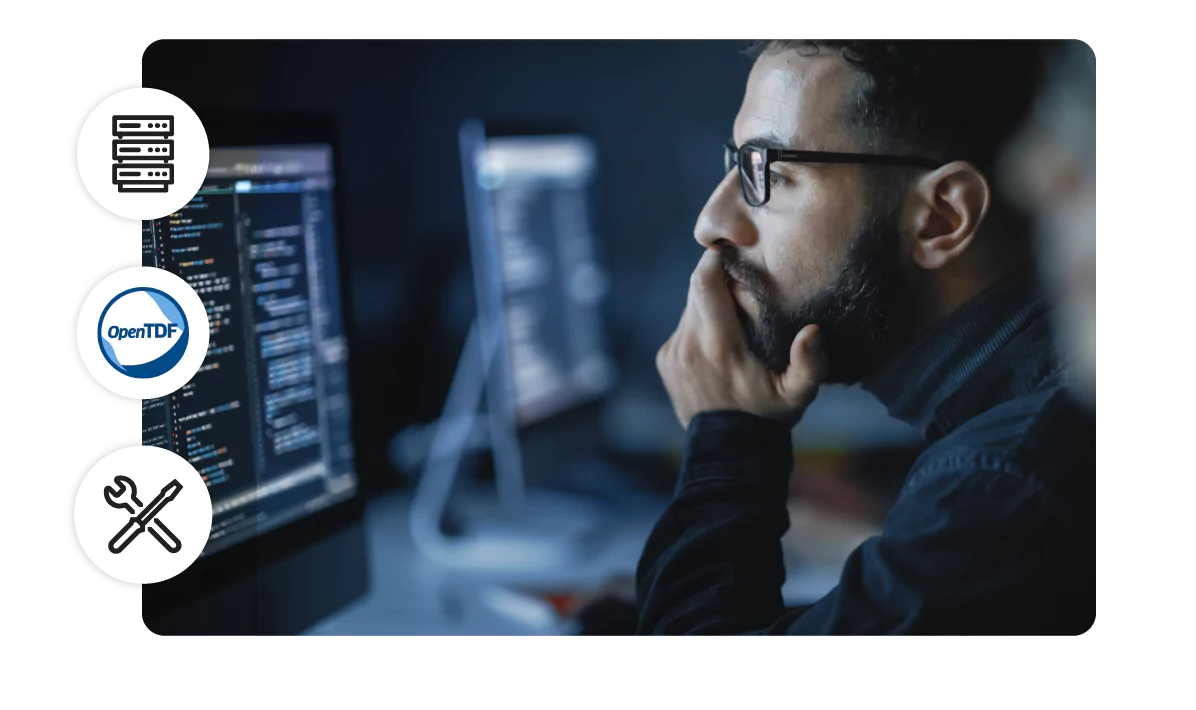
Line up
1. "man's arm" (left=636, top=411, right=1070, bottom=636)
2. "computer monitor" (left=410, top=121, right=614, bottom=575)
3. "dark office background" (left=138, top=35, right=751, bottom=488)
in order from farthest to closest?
"computer monitor" (left=410, top=121, right=614, bottom=575) < "dark office background" (left=138, top=35, right=751, bottom=488) < "man's arm" (left=636, top=411, right=1070, bottom=636)

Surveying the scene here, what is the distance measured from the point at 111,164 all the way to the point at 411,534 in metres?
0.78

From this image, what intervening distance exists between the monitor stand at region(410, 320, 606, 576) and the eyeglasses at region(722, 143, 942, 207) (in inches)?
22.3

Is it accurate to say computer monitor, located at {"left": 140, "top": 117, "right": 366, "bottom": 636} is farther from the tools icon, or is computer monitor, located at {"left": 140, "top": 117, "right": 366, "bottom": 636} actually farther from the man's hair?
the man's hair

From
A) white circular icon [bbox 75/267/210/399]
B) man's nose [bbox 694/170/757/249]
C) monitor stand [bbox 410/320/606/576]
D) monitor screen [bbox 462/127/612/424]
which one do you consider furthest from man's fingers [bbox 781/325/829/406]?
white circular icon [bbox 75/267/210/399]

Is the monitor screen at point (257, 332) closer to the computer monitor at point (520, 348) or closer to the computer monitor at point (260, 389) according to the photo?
the computer monitor at point (260, 389)

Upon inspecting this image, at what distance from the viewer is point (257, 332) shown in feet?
4.12

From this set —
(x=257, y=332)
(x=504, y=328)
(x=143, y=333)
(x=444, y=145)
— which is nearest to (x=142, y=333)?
(x=143, y=333)

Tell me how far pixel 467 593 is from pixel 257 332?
1.71 ft

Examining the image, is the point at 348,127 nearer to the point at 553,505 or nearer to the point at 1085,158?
the point at 553,505

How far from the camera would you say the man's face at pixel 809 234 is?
1.20m

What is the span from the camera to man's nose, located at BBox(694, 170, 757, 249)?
4.08ft

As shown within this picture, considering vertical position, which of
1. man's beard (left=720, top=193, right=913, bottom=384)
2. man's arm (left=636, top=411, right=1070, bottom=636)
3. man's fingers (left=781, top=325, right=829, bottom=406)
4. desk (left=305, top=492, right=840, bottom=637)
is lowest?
desk (left=305, top=492, right=840, bottom=637)

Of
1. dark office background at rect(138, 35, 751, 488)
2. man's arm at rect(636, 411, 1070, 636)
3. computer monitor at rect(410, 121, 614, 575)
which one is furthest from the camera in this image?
computer monitor at rect(410, 121, 614, 575)

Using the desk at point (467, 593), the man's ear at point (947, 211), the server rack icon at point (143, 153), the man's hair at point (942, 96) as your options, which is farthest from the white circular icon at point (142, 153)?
the man's ear at point (947, 211)
